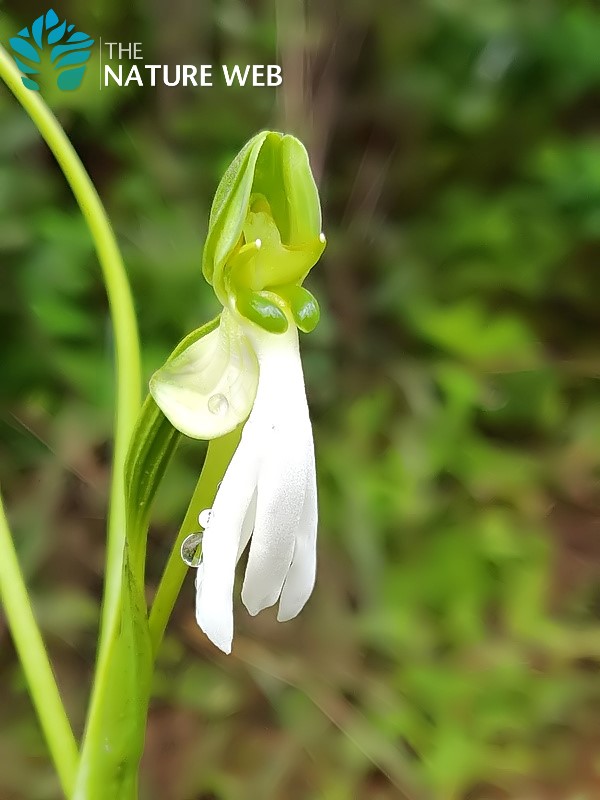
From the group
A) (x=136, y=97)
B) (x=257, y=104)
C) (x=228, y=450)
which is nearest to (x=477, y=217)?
(x=257, y=104)

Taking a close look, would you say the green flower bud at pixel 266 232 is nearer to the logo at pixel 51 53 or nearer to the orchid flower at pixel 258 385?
the orchid flower at pixel 258 385

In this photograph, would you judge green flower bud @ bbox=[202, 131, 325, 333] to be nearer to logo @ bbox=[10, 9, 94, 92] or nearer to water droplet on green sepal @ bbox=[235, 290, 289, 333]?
water droplet on green sepal @ bbox=[235, 290, 289, 333]

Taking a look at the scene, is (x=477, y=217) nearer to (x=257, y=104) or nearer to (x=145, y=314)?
(x=257, y=104)

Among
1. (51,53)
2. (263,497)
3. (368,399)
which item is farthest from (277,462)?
(368,399)

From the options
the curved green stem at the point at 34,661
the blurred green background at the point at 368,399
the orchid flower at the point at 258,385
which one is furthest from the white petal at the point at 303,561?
the blurred green background at the point at 368,399

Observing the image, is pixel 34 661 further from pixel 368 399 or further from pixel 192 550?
pixel 368 399

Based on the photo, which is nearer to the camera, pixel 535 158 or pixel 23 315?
pixel 23 315
